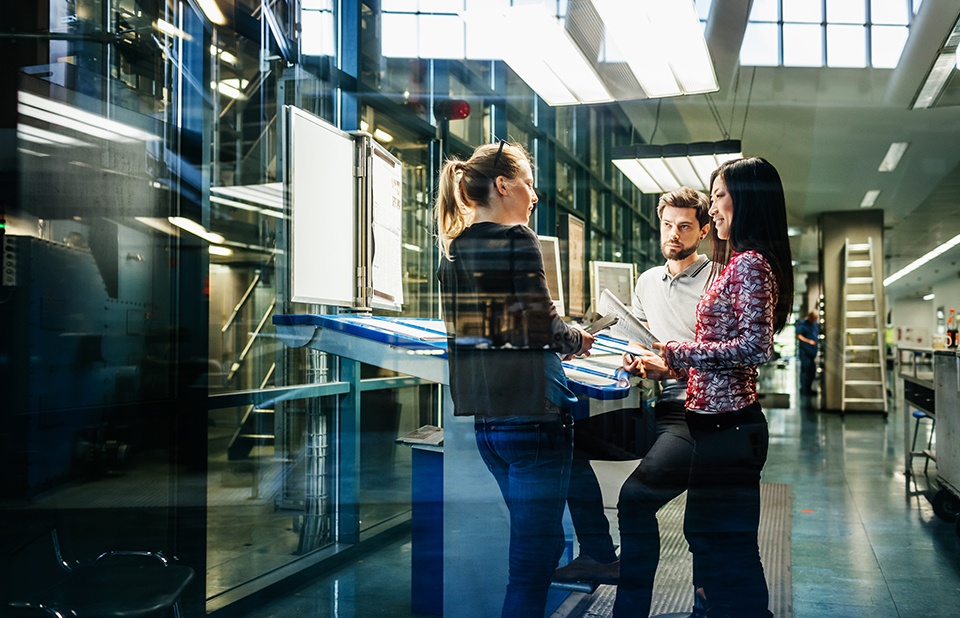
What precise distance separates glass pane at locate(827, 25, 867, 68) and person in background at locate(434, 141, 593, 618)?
2.99 ft

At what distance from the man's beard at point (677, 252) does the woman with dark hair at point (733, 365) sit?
5 centimetres

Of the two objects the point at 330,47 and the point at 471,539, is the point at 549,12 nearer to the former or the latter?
the point at 330,47

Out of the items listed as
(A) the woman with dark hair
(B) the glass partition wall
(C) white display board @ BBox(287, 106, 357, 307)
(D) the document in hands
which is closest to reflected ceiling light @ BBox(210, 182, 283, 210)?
(B) the glass partition wall

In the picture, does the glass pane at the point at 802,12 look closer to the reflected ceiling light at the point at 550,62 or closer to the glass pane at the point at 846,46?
the glass pane at the point at 846,46

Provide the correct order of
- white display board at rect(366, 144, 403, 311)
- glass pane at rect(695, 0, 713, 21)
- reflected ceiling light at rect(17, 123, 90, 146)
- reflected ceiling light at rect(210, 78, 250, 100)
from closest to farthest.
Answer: glass pane at rect(695, 0, 713, 21), white display board at rect(366, 144, 403, 311), reflected ceiling light at rect(17, 123, 90, 146), reflected ceiling light at rect(210, 78, 250, 100)

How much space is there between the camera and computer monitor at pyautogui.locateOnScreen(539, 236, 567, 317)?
195 centimetres

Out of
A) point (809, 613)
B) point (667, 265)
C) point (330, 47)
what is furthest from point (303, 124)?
point (809, 613)

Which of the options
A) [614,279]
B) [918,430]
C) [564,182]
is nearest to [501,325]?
[614,279]

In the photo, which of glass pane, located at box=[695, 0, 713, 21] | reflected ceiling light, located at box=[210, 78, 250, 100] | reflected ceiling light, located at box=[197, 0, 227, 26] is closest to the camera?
glass pane, located at box=[695, 0, 713, 21]

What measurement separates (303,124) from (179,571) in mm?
1366

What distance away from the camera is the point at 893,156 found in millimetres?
2184

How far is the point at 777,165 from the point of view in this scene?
6.59 ft

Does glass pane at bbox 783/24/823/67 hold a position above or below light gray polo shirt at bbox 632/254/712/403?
above

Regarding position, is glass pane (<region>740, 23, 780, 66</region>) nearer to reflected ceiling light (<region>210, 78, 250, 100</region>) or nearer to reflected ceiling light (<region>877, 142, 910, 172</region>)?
reflected ceiling light (<region>877, 142, 910, 172</region>)
